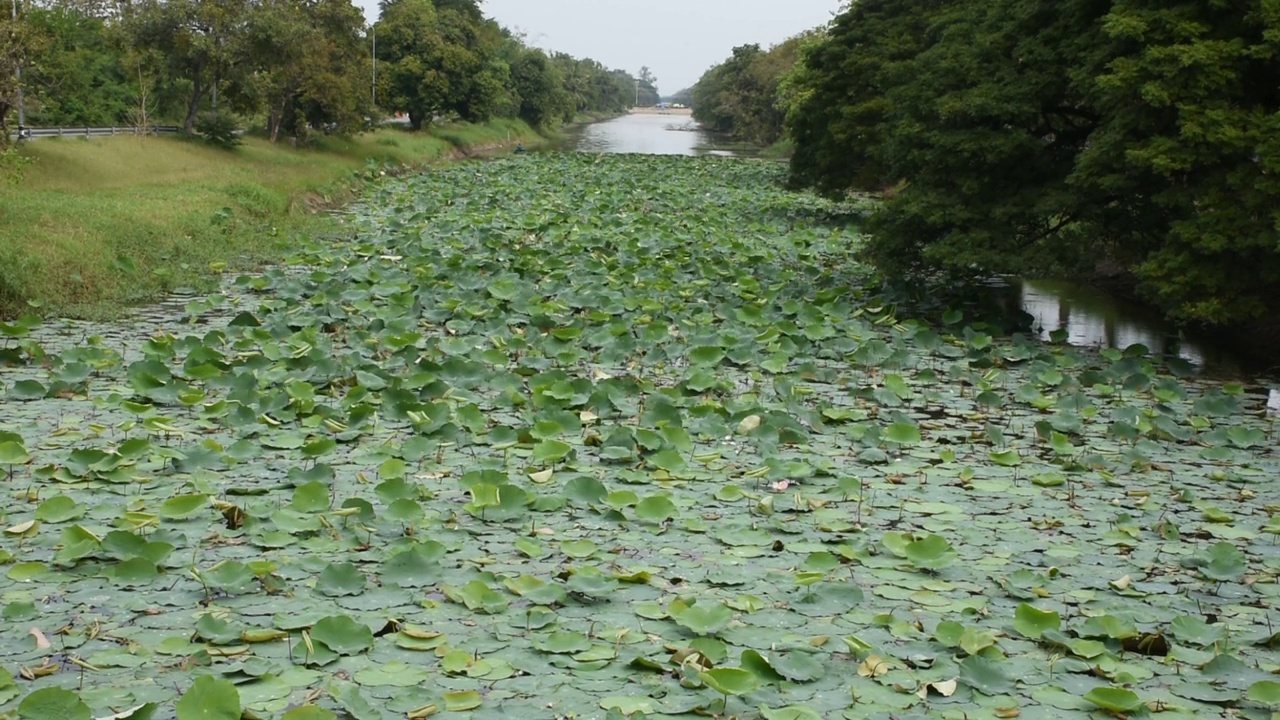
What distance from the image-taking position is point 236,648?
14.0ft

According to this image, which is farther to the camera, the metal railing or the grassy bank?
the metal railing

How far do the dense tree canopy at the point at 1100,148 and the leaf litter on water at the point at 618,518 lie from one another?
0.94 meters

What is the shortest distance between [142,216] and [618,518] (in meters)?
10.5

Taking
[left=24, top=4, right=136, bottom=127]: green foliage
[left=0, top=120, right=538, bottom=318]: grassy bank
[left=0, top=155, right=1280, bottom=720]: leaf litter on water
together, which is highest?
[left=24, top=4, right=136, bottom=127]: green foliage

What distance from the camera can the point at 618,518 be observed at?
5758 mm

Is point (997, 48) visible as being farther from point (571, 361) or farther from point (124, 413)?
point (124, 413)

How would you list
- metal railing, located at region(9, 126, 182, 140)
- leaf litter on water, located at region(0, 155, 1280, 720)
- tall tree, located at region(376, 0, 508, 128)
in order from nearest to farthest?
1. leaf litter on water, located at region(0, 155, 1280, 720)
2. metal railing, located at region(9, 126, 182, 140)
3. tall tree, located at region(376, 0, 508, 128)

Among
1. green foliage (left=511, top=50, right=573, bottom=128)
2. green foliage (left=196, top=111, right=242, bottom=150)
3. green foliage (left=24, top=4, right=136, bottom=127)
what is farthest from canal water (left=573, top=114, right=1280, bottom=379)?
green foliage (left=511, top=50, right=573, bottom=128)

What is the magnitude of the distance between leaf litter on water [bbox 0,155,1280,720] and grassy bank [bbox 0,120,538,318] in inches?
43.9

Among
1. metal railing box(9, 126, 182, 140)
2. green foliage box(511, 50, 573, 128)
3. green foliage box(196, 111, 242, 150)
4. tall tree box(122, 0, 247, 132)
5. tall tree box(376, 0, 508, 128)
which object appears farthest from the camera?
green foliage box(511, 50, 573, 128)

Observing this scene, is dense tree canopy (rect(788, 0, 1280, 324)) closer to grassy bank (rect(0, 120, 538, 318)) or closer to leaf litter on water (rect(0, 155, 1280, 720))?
leaf litter on water (rect(0, 155, 1280, 720))

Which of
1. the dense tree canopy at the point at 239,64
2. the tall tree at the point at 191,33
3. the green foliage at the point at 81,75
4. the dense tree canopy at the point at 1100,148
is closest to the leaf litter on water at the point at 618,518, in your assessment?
the dense tree canopy at the point at 1100,148

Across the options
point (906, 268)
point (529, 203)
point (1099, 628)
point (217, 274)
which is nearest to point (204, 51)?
point (529, 203)

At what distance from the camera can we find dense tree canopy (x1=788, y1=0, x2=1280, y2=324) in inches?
365
